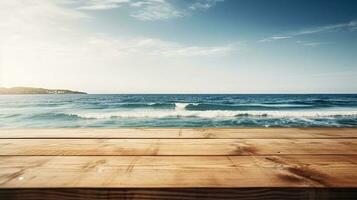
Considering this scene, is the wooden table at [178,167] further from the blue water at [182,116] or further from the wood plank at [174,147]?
the blue water at [182,116]

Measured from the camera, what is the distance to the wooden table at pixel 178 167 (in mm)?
631

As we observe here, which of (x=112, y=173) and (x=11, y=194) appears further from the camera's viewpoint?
(x=112, y=173)

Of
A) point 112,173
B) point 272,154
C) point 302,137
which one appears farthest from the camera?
point 302,137

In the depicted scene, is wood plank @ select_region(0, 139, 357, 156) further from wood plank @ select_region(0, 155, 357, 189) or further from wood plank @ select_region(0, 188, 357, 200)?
wood plank @ select_region(0, 188, 357, 200)

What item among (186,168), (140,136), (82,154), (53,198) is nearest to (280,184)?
(186,168)

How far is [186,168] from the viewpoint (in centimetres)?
79

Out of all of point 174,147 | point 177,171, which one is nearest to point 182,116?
point 174,147

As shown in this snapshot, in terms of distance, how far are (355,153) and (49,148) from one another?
112 centimetres

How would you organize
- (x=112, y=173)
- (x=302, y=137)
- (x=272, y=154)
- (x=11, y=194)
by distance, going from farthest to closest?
(x=302, y=137)
(x=272, y=154)
(x=112, y=173)
(x=11, y=194)

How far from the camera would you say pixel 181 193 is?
628 mm

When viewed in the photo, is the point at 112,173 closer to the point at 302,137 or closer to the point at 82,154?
the point at 82,154

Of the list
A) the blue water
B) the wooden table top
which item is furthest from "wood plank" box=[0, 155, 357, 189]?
the blue water

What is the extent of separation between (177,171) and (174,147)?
1.08 feet

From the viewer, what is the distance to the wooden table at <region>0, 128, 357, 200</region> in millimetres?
631
